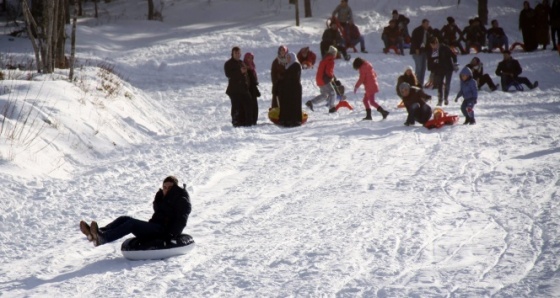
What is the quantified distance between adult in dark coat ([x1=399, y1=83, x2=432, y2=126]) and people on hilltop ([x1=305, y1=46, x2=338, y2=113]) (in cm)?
234

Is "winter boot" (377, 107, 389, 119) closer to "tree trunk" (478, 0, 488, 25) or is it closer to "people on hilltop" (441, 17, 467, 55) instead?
"people on hilltop" (441, 17, 467, 55)

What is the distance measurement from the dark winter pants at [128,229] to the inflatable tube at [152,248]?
8 centimetres

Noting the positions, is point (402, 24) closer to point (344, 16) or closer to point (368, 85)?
point (344, 16)

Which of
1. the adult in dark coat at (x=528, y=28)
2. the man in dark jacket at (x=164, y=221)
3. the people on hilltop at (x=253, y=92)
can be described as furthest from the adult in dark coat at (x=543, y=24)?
the man in dark jacket at (x=164, y=221)

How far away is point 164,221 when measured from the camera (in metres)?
8.03

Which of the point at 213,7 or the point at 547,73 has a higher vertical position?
the point at 213,7

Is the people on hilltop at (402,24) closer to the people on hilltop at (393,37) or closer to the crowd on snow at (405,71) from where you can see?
the crowd on snow at (405,71)

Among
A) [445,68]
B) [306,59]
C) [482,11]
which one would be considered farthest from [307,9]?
[445,68]

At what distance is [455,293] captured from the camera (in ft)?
22.2

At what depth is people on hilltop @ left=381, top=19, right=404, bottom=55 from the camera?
27578 mm

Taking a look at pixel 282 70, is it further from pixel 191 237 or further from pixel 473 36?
pixel 473 36

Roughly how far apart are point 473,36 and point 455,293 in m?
22.9

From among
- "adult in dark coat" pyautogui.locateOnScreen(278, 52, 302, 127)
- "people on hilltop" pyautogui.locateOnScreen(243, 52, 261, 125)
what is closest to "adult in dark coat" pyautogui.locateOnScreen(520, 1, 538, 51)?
"adult in dark coat" pyautogui.locateOnScreen(278, 52, 302, 127)

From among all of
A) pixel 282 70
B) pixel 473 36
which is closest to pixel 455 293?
pixel 282 70
